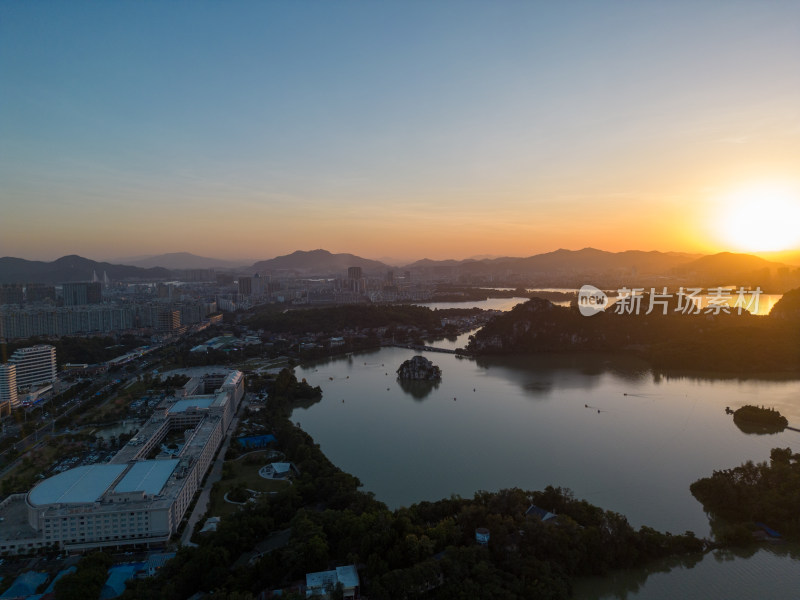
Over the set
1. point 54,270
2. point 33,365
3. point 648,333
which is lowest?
→ point 33,365

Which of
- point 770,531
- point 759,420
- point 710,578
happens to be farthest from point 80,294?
point 770,531

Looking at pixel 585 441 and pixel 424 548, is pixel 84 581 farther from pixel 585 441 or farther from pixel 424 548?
pixel 585 441

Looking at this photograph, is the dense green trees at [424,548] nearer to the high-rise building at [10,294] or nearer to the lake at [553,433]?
the lake at [553,433]

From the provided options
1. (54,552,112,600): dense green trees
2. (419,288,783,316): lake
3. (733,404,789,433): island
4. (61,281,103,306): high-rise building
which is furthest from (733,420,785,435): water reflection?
(61,281,103,306): high-rise building

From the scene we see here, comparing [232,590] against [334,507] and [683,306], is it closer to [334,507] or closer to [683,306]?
[334,507]

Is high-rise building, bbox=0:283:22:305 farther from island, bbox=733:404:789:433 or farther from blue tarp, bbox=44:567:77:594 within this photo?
island, bbox=733:404:789:433

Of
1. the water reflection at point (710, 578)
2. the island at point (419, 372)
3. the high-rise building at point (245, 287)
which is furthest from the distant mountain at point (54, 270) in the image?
the water reflection at point (710, 578)
